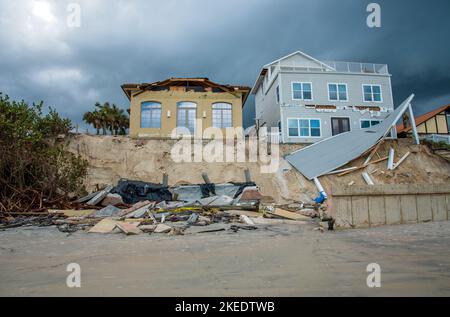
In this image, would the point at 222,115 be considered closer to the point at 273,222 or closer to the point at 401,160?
the point at 401,160

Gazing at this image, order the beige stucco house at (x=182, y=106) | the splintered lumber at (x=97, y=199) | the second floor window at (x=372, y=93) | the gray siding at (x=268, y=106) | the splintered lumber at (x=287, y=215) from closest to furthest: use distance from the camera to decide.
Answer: the splintered lumber at (x=287, y=215)
the splintered lumber at (x=97, y=199)
the beige stucco house at (x=182, y=106)
the second floor window at (x=372, y=93)
the gray siding at (x=268, y=106)

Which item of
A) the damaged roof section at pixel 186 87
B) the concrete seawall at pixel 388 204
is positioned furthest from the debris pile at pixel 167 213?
the damaged roof section at pixel 186 87

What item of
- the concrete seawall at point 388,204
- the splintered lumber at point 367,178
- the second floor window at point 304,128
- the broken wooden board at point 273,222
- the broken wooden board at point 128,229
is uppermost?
the second floor window at point 304,128

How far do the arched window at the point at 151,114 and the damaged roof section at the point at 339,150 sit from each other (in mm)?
11467

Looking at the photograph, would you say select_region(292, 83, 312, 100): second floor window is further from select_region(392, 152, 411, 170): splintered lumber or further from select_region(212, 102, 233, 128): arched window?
select_region(392, 152, 411, 170): splintered lumber

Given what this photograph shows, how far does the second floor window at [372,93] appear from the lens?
82.8 ft

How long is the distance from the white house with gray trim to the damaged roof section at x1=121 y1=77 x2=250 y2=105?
3847 millimetres

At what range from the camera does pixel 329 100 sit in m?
24.9

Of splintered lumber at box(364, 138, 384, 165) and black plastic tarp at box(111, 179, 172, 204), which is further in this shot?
splintered lumber at box(364, 138, 384, 165)

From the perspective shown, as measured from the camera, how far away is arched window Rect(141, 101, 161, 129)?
24.3 metres

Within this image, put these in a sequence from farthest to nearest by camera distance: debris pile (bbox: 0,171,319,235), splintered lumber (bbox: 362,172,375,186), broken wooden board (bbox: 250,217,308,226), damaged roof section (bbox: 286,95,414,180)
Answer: damaged roof section (bbox: 286,95,414,180) < splintered lumber (bbox: 362,172,375,186) < broken wooden board (bbox: 250,217,308,226) < debris pile (bbox: 0,171,319,235)

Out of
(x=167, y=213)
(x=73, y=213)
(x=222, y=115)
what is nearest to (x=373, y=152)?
(x=222, y=115)

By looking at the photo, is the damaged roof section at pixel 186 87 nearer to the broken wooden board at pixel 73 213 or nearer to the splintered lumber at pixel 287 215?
the broken wooden board at pixel 73 213

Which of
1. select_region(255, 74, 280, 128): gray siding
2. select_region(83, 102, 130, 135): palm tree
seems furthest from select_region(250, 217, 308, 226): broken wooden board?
select_region(83, 102, 130, 135): palm tree
